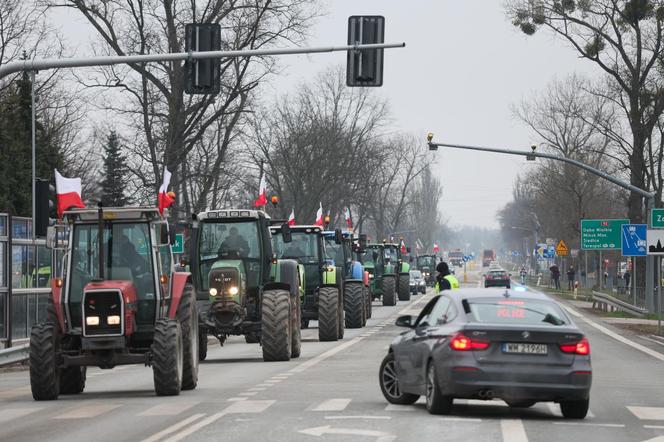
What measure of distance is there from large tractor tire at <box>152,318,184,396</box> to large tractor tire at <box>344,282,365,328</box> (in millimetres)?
21593

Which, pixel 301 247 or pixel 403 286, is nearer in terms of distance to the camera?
pixel 301 247

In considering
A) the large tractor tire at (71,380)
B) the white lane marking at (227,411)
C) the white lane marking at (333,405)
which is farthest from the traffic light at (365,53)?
the white lane marking at (227,411)

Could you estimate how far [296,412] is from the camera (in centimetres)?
1609

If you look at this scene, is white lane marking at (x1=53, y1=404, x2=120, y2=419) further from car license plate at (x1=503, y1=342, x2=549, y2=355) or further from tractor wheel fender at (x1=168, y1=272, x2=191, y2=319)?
car license plate at (x1=503, y1=342, x2=549, y2=355)

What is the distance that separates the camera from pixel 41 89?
2813 inches

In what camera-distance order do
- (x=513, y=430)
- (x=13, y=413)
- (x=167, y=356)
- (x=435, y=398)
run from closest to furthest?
1. (x=513, y=430)
2. (x=435, y=398)
3. (x=13, y=413)
4. (x=167, y=356)

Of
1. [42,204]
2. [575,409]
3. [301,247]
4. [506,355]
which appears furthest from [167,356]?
[301,247]

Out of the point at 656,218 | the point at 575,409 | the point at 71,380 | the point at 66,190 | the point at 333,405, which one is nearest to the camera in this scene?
the point at 575,409

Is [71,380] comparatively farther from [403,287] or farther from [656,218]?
[403,287]

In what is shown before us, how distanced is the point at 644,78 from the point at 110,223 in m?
44.7

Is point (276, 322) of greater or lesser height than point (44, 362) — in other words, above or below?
above

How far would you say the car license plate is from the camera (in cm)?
1526

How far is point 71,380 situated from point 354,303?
2102cm

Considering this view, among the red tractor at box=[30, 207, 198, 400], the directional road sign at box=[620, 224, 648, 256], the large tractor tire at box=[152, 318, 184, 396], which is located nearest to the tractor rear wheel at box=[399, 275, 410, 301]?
the directional road sign at box=[620, 224, 648, 256]
